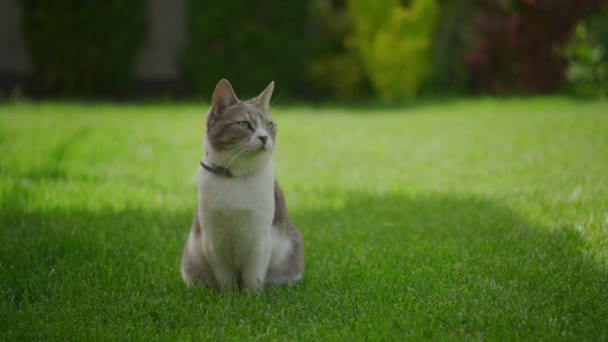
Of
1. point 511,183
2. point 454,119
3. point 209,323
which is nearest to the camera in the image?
point 209,323

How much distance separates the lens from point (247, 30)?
1118 centimetres

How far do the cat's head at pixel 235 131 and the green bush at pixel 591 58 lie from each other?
848 centimetres

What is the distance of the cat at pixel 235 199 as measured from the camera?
2529 mm

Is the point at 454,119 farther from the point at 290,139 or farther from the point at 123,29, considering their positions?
the point at 123,29

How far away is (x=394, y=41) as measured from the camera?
1125 cm

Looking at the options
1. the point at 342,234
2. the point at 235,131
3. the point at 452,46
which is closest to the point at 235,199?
the point at 235,131

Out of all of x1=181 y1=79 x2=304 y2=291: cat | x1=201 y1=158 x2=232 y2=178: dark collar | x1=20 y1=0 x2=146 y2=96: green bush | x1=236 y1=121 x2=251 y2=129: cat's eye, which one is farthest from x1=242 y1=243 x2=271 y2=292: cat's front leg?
x1=20 y1=0 x2=146 y2=96: green bush

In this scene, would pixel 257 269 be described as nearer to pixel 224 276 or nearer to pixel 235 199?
pixel 224 276

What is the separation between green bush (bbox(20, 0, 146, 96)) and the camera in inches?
411

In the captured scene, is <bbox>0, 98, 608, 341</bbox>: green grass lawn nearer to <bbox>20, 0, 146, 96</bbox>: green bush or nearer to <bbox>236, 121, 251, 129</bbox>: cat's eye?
<bbox>236, 121, 251, 129</bbox>: cat's eye

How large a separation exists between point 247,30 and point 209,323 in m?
9.42

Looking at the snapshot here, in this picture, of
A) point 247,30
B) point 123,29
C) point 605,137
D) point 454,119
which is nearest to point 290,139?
point 454,119

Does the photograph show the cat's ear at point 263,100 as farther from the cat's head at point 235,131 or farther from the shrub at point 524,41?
the shrub at point 524,41

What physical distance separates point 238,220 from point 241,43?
9.12 m
